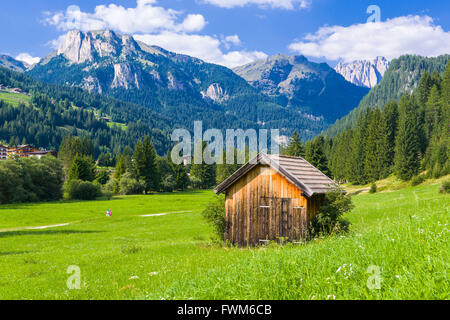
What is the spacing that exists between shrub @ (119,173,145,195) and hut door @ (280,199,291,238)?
88977mm

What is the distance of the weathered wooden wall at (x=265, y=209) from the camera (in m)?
18.0

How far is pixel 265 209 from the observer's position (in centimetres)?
1889

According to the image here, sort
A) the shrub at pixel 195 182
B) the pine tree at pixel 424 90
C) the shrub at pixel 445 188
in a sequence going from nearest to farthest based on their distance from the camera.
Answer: the shrub at pixel 445 188 < the pine tree at pixel 424 90 < the shrub at pixel 195 182

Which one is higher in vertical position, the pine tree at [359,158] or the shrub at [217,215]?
the pine tree at [359,158]

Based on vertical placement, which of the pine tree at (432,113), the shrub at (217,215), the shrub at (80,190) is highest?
the pine tree at (432,113)

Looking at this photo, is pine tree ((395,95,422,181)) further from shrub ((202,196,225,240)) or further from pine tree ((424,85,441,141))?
shrub ((202,196,225,240))

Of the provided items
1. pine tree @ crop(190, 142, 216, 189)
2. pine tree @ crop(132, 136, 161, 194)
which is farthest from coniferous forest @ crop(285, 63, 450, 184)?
pine tree @ crop(190, 142, 216, 189)

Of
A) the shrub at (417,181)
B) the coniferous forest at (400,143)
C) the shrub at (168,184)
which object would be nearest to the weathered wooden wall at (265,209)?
the coniferous forest at (400,143)

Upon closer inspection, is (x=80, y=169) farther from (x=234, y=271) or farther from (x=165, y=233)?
(x=234, y=271)

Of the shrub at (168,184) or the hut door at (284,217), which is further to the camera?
the shrub at (168,184)

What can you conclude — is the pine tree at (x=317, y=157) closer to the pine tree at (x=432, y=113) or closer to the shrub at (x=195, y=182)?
the pine tree at (x=432, y=113)

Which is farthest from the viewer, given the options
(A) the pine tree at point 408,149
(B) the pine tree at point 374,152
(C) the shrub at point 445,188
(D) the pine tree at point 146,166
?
(D) the pine tree at point 146,166

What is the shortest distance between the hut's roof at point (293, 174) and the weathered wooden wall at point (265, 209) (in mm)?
361
